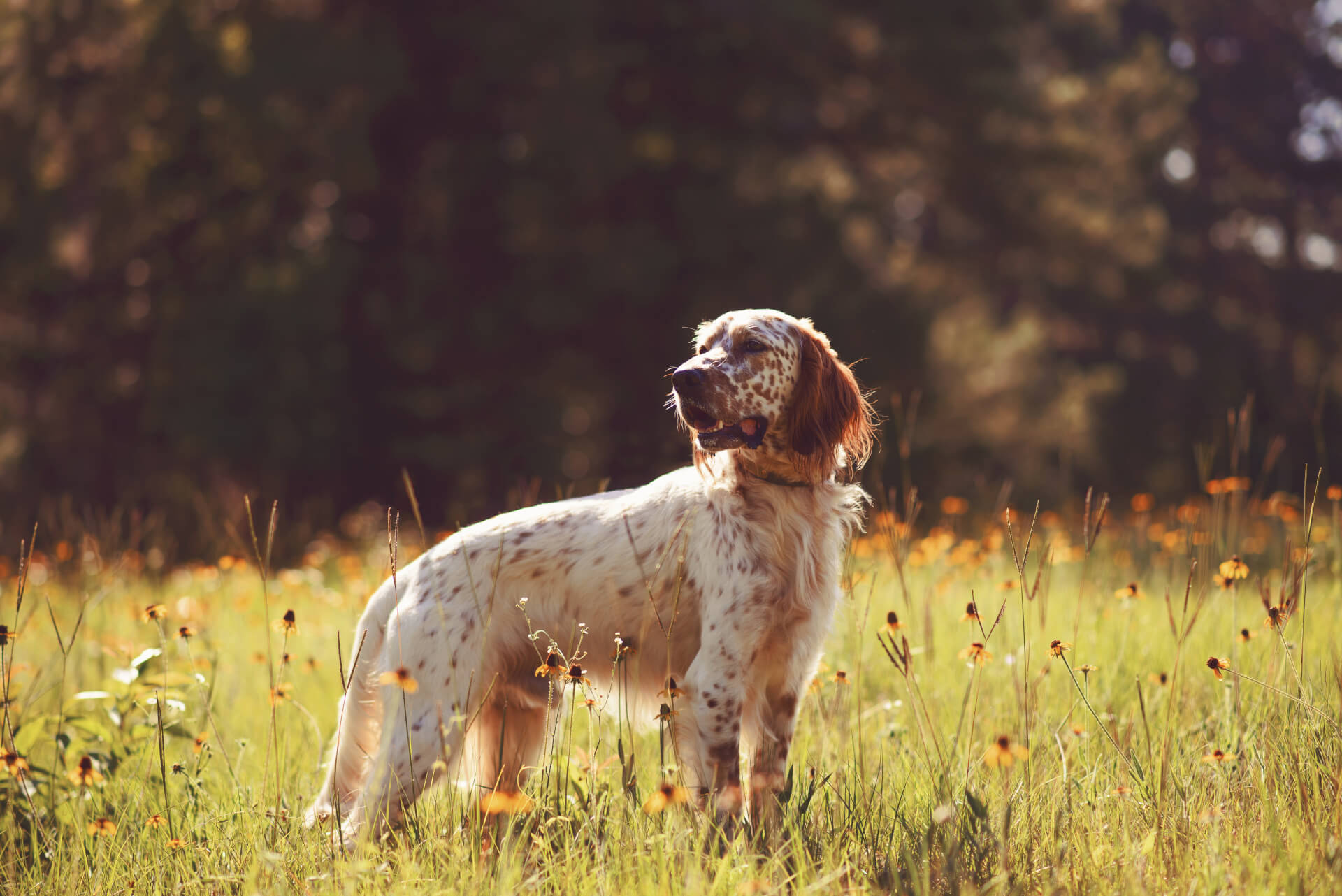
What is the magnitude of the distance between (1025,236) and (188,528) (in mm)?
10343

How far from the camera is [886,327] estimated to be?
Answer: 10.4m

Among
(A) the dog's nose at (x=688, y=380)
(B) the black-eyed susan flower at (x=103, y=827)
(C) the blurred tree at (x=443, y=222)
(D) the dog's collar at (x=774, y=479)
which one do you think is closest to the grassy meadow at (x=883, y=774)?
(B) the black-eyed susan flower at (x=103, y=827)

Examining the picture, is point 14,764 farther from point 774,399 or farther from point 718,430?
point 774,399

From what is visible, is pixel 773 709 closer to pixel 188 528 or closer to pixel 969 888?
pixel 969 888

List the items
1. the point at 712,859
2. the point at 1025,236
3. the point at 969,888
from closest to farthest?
1. the point at 969,888
2. the point at 712,859
3. the point at 1025,236

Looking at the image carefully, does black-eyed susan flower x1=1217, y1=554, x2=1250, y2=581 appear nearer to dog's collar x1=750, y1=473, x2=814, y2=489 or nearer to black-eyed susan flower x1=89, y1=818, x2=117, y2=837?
dog's collar x1=750, y1=473, x2=814, y2=489

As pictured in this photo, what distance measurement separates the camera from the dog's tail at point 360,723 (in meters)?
2.77

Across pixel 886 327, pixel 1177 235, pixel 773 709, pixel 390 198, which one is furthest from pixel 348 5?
pixel 1177 235

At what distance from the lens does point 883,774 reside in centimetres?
257

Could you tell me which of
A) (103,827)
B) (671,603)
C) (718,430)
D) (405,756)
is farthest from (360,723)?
(718,430)

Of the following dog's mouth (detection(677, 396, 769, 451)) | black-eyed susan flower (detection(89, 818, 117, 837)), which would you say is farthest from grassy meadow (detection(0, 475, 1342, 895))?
dog's mouth (detection(677, 396, 769, 451))

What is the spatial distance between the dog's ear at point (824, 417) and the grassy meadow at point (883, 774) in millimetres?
318

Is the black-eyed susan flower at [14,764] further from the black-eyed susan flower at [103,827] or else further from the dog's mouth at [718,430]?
the dog's mouth at [718,430]

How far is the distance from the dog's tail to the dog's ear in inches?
50.1
